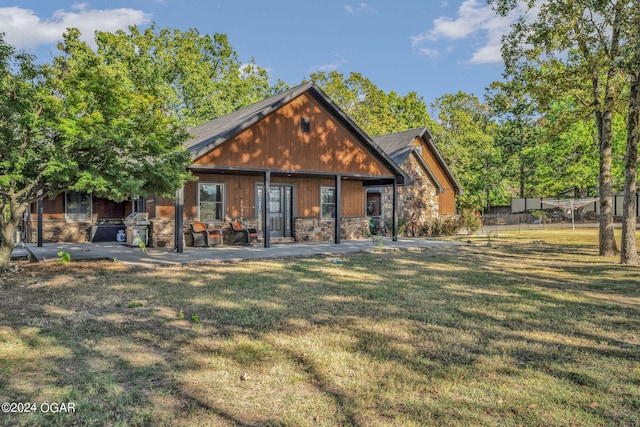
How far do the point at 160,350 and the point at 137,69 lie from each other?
28.4 m

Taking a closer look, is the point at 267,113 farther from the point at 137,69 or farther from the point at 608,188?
the point at 137,69

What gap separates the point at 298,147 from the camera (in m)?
14.6

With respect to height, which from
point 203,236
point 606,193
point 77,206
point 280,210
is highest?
point 606,193

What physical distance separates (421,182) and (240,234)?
1121 cm

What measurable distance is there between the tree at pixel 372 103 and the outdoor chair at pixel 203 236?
27.5m

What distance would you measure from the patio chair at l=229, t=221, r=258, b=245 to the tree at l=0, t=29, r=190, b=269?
4.93 metres

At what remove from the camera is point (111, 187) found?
29.8 feet

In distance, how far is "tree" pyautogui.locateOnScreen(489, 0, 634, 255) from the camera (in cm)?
1116

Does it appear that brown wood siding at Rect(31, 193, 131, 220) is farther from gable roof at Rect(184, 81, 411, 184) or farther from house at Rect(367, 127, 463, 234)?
house at Rect(367, 127, 463, 234)

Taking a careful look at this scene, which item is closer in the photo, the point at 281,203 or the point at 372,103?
the point at 281,203

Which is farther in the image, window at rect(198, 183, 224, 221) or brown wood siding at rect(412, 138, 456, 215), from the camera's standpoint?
brown wood siding at rect(412, 138, 456, 215)

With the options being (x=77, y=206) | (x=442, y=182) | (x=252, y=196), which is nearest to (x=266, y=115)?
(x=252, y=196)

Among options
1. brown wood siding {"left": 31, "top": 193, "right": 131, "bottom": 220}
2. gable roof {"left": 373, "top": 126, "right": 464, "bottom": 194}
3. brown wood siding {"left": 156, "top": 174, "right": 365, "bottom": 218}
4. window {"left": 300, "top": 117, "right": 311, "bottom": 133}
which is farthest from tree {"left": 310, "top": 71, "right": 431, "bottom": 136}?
brown wood siding {"left": 31, "top": 193, "right": 131, "bottom": 220}

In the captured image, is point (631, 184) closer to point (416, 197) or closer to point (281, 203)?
point (281, 203)
